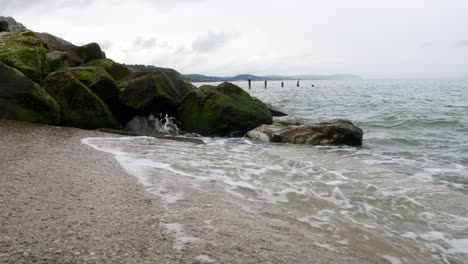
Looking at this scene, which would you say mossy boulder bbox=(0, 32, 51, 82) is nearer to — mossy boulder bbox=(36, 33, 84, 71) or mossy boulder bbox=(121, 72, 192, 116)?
mossy boulder bbox=(36, 33, 84, 71)

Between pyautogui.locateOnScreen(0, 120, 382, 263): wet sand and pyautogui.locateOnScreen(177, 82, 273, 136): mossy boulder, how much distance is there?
750cm

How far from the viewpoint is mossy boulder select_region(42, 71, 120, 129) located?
442 inches

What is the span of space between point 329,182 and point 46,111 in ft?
26.0

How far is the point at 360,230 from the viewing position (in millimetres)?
4570

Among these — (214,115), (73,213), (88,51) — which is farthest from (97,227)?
(88,51)

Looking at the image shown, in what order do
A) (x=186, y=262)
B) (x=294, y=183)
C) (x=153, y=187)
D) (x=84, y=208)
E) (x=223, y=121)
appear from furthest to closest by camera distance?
(x=223, y=121)
(x=294, y=183)
(x=153, y=187)
(x=84, y=208)
(x=186, y=262)

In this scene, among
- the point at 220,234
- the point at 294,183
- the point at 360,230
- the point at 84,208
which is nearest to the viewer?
the point at 220,234

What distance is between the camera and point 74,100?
1133 centimetres

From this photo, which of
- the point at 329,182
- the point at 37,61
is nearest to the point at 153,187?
the point at 329,182

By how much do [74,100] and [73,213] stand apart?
27.2ft

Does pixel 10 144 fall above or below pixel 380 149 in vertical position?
above

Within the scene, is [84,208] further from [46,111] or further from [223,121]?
[223,121]

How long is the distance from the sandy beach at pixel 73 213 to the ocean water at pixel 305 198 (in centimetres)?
30

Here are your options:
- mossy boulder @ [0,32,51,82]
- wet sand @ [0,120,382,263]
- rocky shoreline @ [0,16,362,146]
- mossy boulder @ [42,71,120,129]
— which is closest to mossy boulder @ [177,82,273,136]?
rocky shoreline @ [0,16,362,146]
